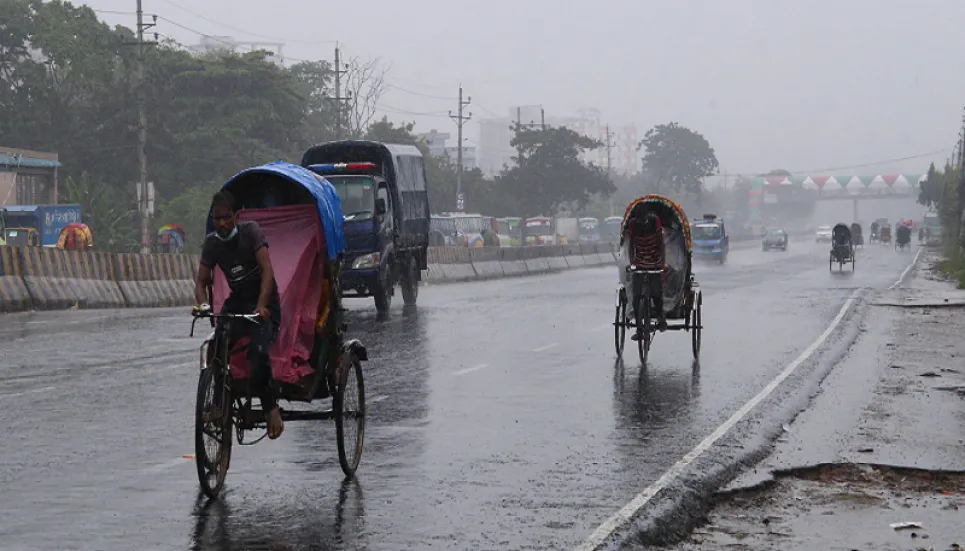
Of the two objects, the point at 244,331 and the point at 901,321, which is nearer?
the point at 244,331

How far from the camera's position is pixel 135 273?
99.7ft

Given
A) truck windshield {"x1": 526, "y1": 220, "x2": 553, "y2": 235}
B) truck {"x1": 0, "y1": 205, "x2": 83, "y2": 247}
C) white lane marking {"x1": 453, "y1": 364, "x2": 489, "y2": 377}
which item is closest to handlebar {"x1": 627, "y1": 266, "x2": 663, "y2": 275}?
white lane marking {"x1": 453, "y1": 364, "x2": 489, "y2": 377}

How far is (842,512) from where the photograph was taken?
29.0 ft

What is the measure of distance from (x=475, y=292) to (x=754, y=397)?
2166 centimetres

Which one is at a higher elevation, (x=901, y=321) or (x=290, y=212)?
(x=290, y=212)

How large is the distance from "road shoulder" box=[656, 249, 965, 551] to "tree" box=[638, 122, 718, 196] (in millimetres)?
155459

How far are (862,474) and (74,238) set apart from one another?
134 feet

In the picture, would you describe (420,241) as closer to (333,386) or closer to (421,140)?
(333,386)

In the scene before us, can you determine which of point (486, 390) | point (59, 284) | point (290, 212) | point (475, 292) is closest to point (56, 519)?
point (290, 212)

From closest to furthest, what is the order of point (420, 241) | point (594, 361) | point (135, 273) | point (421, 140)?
point (594, 361), point (135, 273), point (420, 241), point (421, 140)

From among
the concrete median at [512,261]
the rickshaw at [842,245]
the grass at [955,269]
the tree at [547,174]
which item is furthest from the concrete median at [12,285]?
the tree at [547,174]

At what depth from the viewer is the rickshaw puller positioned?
892 cm

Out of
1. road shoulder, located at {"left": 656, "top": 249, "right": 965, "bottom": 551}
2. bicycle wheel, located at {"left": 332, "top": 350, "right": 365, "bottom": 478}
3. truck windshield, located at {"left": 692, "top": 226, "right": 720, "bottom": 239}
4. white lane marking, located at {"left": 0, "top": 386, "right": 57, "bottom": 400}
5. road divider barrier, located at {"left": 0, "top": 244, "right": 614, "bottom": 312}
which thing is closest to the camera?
road shoulder, located at {"left": 656, "top": 249, "right": 965, "bottom": 551}

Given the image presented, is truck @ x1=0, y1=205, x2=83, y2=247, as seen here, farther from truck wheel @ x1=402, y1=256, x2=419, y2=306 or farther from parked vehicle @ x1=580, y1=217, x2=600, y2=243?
parked vehicle @ x1=580, y1=217, x2=600, y2=243
